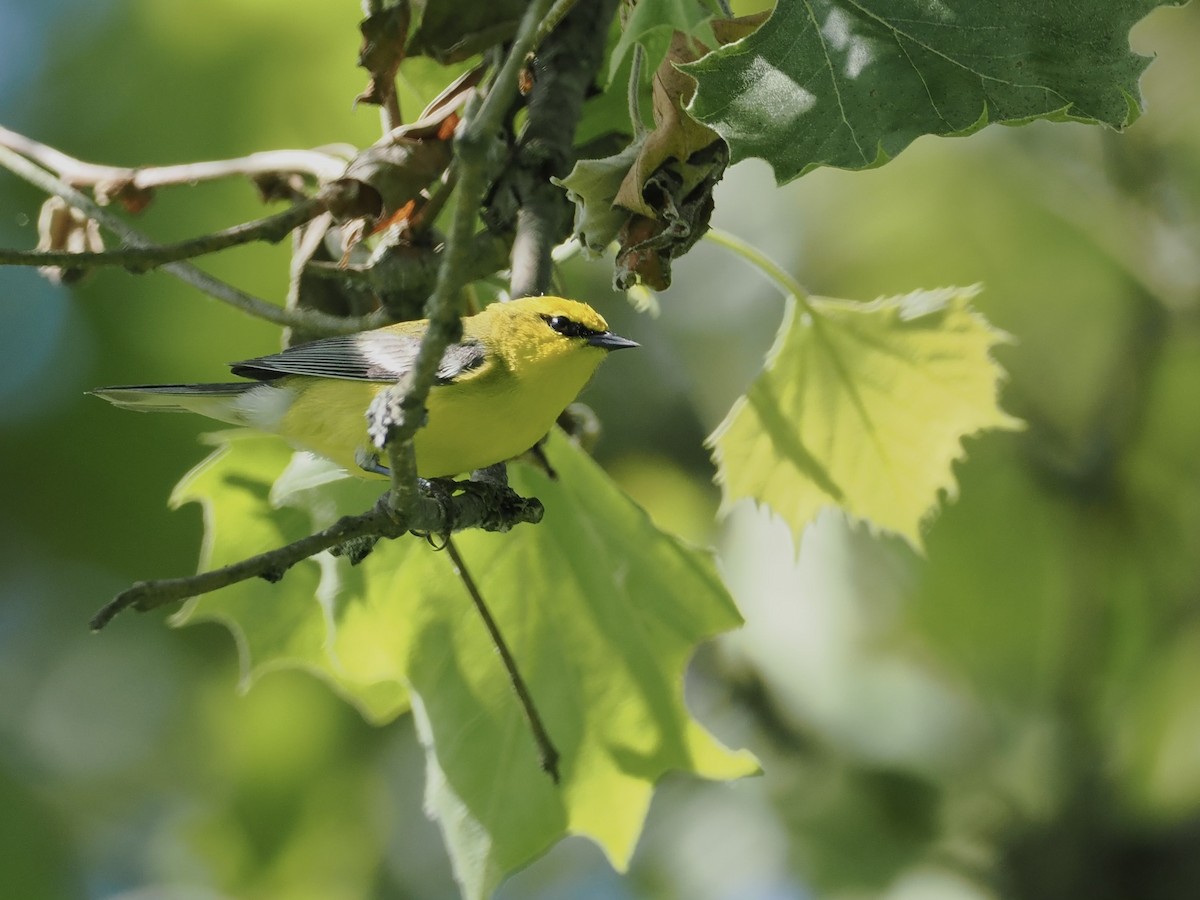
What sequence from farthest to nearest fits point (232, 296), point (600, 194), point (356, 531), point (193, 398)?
point (193, 398)
point (232, 296)
point (600, 194)
point (356, 531)

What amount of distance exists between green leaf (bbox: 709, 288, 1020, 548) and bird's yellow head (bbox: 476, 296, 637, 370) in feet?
1.06

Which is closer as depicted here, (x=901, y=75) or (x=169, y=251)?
(x=901, y=75)

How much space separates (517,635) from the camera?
247cm

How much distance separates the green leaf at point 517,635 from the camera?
2.35m

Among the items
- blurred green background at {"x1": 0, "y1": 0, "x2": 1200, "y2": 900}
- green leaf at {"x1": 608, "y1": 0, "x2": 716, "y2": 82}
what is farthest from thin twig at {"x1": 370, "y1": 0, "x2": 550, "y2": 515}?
blurred green background at {"x1": 0, "y1": 0, "x2": 1200, "y2": 900}

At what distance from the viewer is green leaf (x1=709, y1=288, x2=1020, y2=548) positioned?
2434 millimetres

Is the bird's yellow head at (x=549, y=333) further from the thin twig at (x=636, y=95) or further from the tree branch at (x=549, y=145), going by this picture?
the thin twig at (x=636, y=95)

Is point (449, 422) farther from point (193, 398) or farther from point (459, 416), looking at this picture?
point (193, 398)

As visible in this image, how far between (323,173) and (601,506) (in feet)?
2.69

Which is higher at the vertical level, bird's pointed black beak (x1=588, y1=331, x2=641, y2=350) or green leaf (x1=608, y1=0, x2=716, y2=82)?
green leaf (x1=608, y1=0, x2=716, y2=82)

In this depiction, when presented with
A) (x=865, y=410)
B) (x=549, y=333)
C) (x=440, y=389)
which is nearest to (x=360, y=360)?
(x=440, y=389)

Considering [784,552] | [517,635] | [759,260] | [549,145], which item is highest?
[549,145]

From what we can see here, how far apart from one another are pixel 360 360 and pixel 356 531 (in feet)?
3.44

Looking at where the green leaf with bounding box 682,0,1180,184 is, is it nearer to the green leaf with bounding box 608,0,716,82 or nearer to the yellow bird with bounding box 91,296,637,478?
the green leaf with bounding box 608,0,716,82
